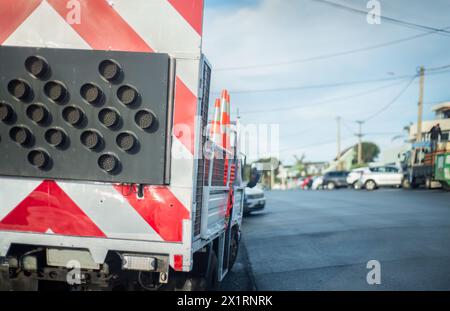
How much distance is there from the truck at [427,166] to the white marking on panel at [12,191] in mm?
24380

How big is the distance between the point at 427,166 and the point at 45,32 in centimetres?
2776

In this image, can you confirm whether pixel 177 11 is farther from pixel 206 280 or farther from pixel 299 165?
pixel 299 165

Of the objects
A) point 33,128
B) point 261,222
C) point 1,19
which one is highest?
point 1,19

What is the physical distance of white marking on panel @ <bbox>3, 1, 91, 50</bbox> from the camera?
3.01 metres

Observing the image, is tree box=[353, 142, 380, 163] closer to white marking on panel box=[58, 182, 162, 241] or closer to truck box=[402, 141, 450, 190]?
truck box=[402, 141, 450, 190]

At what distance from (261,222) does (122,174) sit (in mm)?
10446

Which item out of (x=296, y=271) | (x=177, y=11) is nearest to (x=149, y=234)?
(x=177, y=11)

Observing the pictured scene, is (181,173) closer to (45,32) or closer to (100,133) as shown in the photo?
(100,133)

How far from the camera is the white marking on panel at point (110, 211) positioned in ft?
9.62

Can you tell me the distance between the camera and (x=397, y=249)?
7516 mm

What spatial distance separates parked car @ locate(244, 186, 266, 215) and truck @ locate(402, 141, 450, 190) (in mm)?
13769
